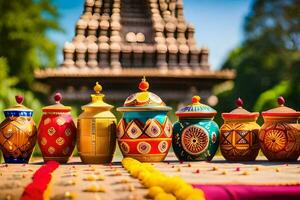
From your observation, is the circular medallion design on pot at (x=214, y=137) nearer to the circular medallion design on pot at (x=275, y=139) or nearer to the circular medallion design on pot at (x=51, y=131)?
the circular medallion design on pot at (x=275, y=139)

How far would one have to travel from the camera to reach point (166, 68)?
1311 centimetres

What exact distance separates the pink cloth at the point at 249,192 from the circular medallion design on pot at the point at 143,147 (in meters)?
1.25

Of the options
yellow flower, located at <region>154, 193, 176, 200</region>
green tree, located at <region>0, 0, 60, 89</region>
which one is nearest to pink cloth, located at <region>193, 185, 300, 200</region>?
yellow flower, located at <region>154, 193, 176, 200</region>

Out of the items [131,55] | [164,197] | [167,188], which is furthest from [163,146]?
[131,55]

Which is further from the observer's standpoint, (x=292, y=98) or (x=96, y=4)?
(x=292, y=98)

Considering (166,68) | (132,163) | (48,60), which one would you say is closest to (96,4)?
(166,68)

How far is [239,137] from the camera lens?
12.6ft

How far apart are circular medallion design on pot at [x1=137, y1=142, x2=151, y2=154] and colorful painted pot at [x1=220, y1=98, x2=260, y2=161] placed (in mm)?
545

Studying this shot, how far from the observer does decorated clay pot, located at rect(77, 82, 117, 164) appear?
142 inches

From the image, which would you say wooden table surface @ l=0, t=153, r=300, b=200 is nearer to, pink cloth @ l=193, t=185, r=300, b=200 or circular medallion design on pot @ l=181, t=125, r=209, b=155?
pink cloth @ l=193, t=185, r=300, b=200

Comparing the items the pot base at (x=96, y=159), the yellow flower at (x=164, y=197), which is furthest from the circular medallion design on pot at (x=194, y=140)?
the yellow flower at (x=164, y=197)

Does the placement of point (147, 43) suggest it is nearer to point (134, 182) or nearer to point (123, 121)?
point (123, 121)

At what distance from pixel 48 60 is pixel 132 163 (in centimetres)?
1975

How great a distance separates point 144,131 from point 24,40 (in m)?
18.9
